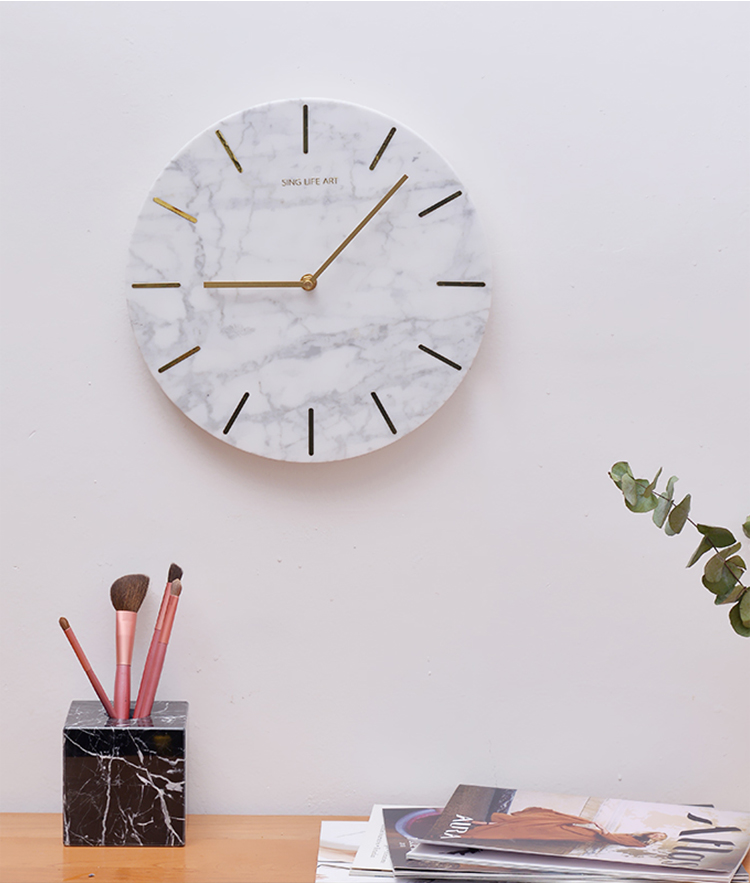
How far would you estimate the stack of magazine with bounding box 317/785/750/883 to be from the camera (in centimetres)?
95

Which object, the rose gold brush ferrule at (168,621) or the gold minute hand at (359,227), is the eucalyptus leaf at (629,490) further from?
the rose gold brush ferrule at (168,621)

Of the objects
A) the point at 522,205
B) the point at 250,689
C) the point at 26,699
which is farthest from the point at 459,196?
the point at 26,699

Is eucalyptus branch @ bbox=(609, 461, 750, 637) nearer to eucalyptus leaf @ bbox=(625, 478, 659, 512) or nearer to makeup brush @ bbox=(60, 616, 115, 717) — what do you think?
eucalyptus leaf @ bbox=(625, 478, 659, 512)

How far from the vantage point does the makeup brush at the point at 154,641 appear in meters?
1.08

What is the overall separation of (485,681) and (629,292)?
57 centimetres

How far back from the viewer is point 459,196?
44.0 inches

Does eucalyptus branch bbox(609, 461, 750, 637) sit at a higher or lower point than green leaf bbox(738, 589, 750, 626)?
higher

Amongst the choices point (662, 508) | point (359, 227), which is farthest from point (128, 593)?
point (662, 508)

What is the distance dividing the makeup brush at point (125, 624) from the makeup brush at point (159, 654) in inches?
1.0

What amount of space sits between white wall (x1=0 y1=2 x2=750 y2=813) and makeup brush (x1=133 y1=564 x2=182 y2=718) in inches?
2.0

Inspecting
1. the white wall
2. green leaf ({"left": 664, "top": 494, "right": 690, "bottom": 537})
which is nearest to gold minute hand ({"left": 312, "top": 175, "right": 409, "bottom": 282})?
the white wall

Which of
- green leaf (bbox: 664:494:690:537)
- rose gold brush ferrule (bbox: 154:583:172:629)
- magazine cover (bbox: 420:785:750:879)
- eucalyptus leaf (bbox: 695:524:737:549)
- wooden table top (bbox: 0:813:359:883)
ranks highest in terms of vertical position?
green leaf (bbox: 664:494:690:537)

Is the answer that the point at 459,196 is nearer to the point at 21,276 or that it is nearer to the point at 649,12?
the point at 649,12

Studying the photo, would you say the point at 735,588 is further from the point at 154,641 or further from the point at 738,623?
the point at 154,641
